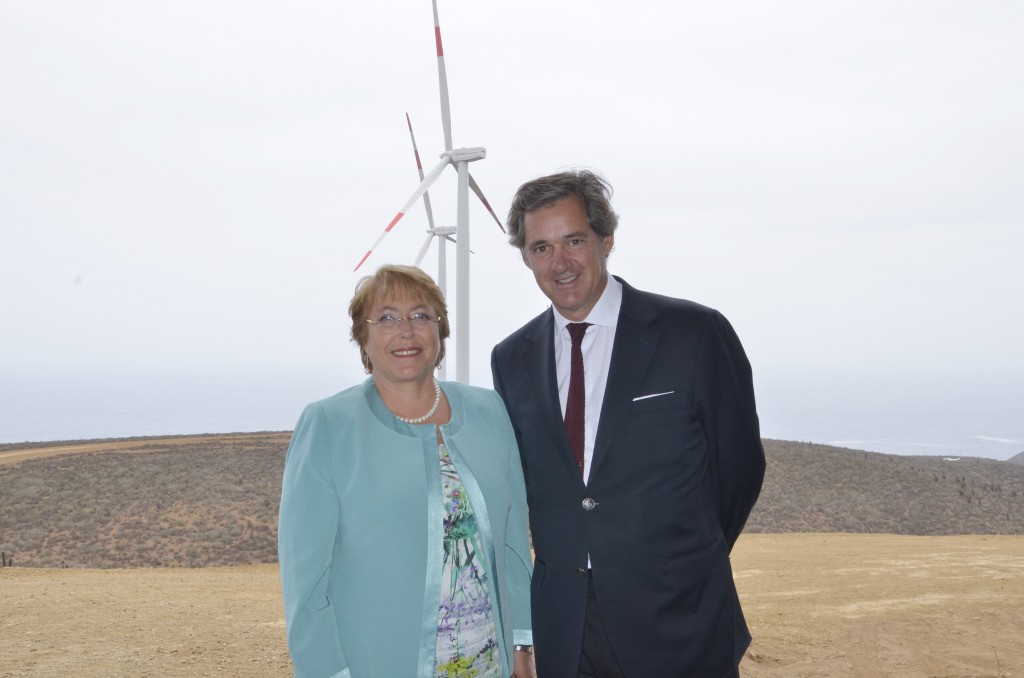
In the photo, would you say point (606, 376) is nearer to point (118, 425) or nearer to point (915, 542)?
point (915, 542)

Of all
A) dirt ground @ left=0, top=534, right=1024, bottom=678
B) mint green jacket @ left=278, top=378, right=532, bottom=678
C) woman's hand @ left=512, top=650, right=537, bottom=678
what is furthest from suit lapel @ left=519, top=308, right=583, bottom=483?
dirt ground @ left=0, top=534, right=1024, bottom=678

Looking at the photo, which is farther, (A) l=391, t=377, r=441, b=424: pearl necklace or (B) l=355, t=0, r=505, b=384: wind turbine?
(B) l=355, t=0, r=505, b=384: wind turbine

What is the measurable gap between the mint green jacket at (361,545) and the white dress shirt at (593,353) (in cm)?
63

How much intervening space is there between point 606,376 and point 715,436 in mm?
573

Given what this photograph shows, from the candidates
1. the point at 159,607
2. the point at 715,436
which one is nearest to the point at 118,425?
the point at 159,607

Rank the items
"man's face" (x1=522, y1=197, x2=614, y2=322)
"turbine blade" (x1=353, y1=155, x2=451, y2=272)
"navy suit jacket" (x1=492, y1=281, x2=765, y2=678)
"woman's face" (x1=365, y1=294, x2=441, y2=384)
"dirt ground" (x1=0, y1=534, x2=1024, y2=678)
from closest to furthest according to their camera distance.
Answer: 1. "woman's face" (x1=365, y1=294, x2=441, y2=384)
2. "navy suit jacket" (x1=492, y1=281, x2=765, y2=678)
3. "man's face" (x1=522, y1=197, x2=614, y2=322)
4. "dirt ground" (x1=0, y1=534, x2=1024, y2=678)
5. "turbine blade" (x1=353, y1=155, x2=451, y2=272)

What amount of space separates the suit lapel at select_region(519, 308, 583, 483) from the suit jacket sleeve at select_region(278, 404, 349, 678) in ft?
3.16

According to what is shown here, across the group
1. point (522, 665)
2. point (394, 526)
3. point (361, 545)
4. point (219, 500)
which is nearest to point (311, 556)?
point (361, 545)

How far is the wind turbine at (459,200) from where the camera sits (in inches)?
629

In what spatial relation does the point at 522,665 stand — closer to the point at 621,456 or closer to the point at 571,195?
the point at 621,456

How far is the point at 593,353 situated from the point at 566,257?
45 cm

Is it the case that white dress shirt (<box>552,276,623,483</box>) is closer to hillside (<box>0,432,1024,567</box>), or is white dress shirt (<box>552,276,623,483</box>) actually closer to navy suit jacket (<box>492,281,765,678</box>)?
navy suit jacket (<box>492,281,765,678</box>)

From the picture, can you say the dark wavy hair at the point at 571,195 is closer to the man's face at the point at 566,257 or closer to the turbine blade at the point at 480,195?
the man's face at the point at 566,257

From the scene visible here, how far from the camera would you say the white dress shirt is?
347 centimetres
